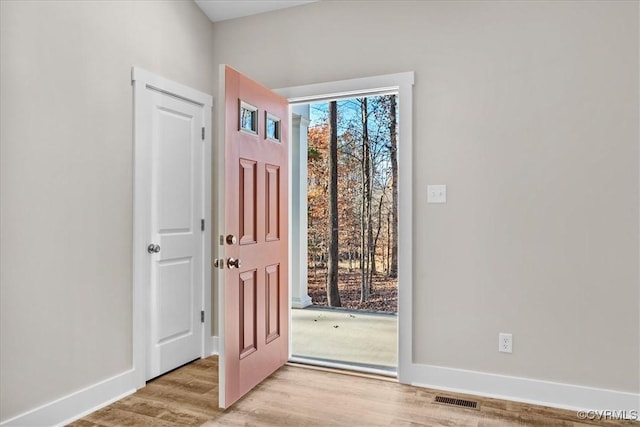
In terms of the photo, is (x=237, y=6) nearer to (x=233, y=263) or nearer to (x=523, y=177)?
(x=233, y=263)

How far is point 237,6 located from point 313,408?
301cm

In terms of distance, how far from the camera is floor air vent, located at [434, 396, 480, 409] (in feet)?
8.50

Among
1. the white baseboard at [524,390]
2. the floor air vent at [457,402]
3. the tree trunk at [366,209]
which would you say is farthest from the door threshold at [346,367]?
the tree trunk at [366,209]

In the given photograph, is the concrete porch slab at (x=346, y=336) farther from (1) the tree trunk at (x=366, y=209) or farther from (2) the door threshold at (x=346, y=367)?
(1) the tree trunk at (x=366, y=209)

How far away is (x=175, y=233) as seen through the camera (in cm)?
322

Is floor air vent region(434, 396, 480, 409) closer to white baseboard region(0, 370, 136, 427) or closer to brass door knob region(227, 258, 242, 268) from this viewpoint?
brass door knob region(227, 258, 242, 268)

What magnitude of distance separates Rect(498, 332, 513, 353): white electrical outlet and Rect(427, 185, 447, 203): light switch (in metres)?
0.93

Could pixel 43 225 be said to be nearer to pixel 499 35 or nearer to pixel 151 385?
pixel 151 385

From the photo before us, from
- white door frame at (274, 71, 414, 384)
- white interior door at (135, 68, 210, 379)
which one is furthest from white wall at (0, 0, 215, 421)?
white door frame at (274, 71, 414, 384)

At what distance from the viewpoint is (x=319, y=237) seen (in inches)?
245

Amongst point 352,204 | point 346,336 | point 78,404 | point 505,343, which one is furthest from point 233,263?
point 352,204

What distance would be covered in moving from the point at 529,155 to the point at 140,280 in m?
2.64

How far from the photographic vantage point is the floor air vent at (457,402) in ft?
8.50

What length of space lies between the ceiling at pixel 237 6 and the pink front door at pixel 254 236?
76cm
